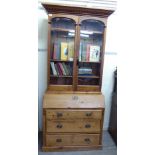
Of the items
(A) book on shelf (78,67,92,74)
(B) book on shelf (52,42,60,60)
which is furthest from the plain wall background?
(A) book on shelf (78,67,92,74)

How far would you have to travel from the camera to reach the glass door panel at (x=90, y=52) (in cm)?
217

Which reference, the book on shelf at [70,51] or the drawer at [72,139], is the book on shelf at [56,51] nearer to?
the book on shelf at [70,51]

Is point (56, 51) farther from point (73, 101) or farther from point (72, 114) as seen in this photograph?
point (72, 114)

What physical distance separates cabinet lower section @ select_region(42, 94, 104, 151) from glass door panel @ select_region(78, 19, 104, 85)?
27 centimetres

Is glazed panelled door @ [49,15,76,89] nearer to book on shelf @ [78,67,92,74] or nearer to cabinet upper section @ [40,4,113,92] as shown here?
cabinet upper section @ [40,4,113,92]

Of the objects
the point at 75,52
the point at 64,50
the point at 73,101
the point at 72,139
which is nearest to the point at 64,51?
the point at 64,50

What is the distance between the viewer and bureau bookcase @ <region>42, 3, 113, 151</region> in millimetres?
2053

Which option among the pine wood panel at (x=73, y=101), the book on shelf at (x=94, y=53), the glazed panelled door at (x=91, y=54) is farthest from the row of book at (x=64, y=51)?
the pine wood panel at (x=73, y=101)

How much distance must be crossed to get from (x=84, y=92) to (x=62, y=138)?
26.3 inches

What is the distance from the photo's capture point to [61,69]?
2244mm

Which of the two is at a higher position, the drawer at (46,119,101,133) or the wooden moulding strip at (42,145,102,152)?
the drawer at (46,119,101,133)

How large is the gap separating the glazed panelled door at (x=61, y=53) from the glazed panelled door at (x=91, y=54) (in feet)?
0.43

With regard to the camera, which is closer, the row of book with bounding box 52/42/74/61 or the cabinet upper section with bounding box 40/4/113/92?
the cabinet upper section with bounding box 40/4/113/92
